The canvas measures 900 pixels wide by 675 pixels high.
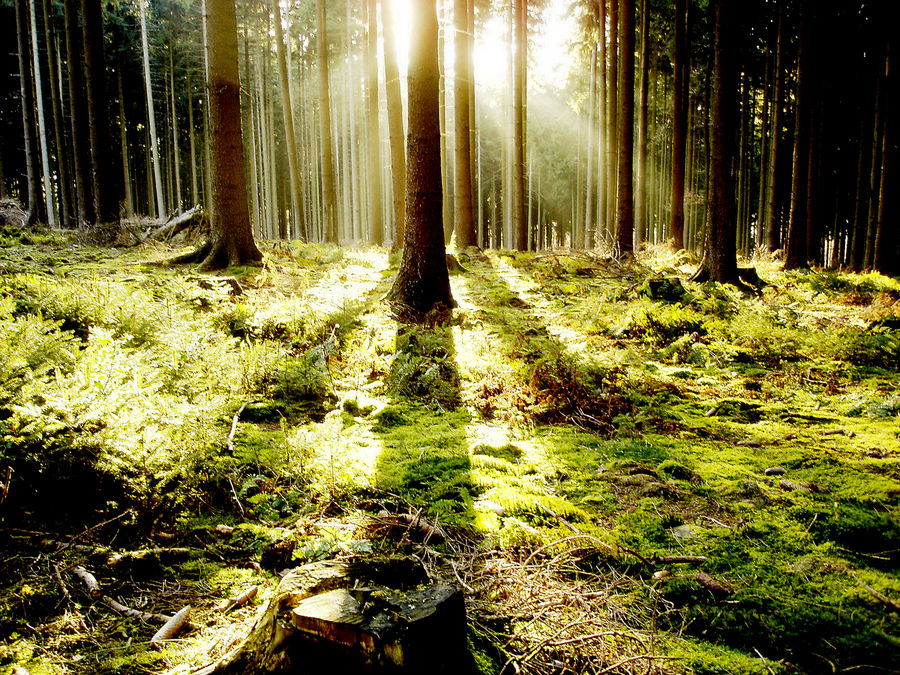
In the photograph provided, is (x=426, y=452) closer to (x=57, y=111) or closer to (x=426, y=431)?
(x=426, y=431)

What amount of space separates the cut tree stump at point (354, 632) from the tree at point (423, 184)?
18.3 ft

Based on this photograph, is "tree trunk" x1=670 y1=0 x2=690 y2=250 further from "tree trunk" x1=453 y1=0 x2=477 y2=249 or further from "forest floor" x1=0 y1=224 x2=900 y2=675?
"forest floor" x1=0 y1=224 x2=900 y2=675

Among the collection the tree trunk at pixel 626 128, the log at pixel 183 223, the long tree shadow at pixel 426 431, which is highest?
the tree trunk at pixel 626 128

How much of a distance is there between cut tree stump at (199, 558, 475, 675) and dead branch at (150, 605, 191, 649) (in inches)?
12.0

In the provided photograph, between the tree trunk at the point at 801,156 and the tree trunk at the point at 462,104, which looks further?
the tree trunk at the point at 801,156

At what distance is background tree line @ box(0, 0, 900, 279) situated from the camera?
13469mm

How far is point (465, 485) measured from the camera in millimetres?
3283

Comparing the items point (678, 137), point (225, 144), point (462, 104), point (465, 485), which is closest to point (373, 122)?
point (462, 104)

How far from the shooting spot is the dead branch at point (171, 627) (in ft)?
6.14

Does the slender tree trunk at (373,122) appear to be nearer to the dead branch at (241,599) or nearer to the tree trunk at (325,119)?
the tree trunk at (325,119)

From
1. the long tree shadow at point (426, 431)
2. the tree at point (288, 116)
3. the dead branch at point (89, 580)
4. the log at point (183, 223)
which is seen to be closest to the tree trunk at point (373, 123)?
the tree at point (288, 116)

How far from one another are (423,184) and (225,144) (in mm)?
3979

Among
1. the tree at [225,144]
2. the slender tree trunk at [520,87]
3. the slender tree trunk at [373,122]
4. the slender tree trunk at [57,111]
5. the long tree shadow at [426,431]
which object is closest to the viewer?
the long tree shadow at [426,431]

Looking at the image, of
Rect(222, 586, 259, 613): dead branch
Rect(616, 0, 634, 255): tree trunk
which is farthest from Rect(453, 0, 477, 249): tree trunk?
Rect(222, 586, 259, 613): dead branch
